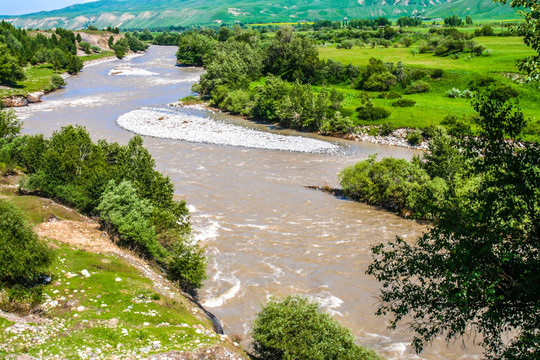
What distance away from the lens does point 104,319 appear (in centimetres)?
1659

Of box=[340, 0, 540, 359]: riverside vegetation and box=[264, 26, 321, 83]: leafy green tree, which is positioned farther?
box=[264, 26, 321, 83]: leafy green tree

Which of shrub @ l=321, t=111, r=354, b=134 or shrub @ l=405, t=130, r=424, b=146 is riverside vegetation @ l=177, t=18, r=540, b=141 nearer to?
shrub @ l=321, t=111, r=354, b=134

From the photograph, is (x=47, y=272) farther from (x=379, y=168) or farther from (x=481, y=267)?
(x=379, y=168)

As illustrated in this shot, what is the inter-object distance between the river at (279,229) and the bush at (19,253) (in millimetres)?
9133

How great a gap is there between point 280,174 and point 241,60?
189ft

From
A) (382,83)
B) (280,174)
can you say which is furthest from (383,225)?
(382,83)

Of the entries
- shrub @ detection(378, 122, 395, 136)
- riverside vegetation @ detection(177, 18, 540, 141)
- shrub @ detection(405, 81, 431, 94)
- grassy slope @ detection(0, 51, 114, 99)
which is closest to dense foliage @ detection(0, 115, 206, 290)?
riverside vegetation @ detection(177, 18, 540, 141)

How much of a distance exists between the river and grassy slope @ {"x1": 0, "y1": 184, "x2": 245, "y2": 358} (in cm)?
408

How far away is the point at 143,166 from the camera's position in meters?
30.1

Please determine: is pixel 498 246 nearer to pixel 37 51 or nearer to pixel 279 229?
pixel 279 229

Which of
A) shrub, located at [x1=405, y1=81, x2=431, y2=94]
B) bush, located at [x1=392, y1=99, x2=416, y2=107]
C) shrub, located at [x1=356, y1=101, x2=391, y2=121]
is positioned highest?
shrub, located at [x1=405, y1=81, x2=431, y2=94]

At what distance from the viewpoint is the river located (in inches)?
912

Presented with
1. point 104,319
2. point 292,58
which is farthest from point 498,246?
point 292,58

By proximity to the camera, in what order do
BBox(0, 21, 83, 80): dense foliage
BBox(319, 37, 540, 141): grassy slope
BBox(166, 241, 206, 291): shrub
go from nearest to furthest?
BBox(166, 241, 206, 291): shrub
BBox(319, 37, 540, 141): grassy slope
BBox(0, 21, 83, 80): dense foliage
